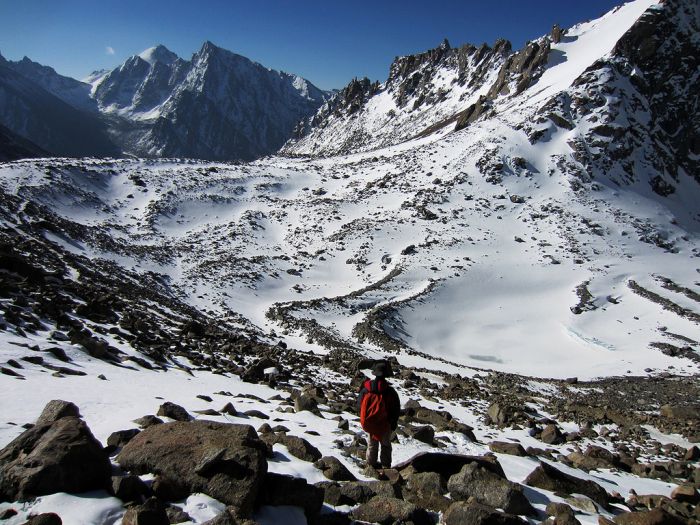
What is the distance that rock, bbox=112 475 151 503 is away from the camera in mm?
5070

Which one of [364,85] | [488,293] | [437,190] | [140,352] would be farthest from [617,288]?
[364,85]

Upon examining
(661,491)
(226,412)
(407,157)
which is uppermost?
(407,157)

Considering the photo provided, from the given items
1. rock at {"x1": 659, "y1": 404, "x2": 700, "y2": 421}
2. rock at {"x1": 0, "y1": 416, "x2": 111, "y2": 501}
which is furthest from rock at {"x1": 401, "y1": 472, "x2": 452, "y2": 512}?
rock at {"x1": 659, "y1": 404, "x2": 700, "y2": 421}

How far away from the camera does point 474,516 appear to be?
568 cm

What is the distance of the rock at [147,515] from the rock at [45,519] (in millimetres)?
611

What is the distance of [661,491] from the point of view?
964 cm

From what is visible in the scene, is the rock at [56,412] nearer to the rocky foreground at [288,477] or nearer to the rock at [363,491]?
the rocky foreground at [288,477]

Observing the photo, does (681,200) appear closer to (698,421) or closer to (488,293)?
(488,293)

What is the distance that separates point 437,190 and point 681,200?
128 ft

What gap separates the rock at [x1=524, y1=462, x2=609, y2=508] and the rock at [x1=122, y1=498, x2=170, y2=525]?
6.38 m

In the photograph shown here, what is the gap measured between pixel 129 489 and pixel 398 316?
33.1 metres

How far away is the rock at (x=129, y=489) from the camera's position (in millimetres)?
5070

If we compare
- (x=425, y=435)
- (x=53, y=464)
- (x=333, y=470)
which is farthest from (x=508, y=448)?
(x=53, y=464)

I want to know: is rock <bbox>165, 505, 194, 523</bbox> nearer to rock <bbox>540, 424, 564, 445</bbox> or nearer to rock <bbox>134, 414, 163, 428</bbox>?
rock <bbox>134, 414, 163, 428</bbox>
